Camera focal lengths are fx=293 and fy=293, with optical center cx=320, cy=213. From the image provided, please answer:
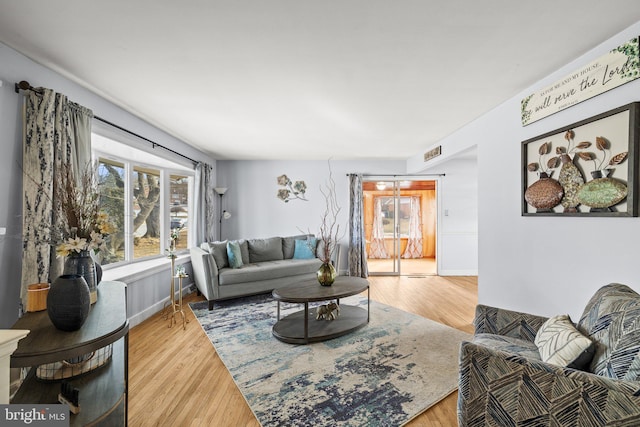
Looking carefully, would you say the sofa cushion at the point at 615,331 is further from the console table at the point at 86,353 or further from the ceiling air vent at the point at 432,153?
the ceiling air vent at the point at 432,153

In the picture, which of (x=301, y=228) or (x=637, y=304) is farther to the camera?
(x=301, y=228)

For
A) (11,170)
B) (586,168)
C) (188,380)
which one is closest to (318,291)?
(188,380)

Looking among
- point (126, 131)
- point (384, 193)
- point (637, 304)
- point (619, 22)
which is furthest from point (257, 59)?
point (384, 193)

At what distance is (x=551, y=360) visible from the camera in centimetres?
142

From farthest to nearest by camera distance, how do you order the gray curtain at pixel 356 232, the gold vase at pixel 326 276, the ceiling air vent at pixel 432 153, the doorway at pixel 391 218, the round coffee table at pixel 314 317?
the doorway at pixel 391 218 → the gray curtain at pixel 356 232 → the ceiling air vent at pixel 432 153 → the gold vase at pixel 326 276 → the round coffee table at pixel 314 317

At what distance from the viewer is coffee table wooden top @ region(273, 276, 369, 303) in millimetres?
2874

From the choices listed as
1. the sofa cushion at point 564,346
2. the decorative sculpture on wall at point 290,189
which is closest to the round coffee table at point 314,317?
the sofa cushion at point 564,346

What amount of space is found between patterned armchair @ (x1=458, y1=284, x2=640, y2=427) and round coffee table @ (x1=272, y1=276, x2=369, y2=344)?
1.59 meters

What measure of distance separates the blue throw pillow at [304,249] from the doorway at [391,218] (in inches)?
60.2

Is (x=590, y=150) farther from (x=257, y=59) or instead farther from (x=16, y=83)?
(x=16, y=83)

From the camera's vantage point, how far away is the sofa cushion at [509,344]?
5.46 ft

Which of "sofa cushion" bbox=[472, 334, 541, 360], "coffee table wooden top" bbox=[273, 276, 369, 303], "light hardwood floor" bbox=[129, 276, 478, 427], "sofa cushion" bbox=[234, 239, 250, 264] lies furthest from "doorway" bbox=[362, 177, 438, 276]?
"sofa cushion" bbox=[472, 334, 541, 360]

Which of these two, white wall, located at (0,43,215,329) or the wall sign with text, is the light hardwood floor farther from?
the wall sign with text

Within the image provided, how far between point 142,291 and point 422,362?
10.6 ft
